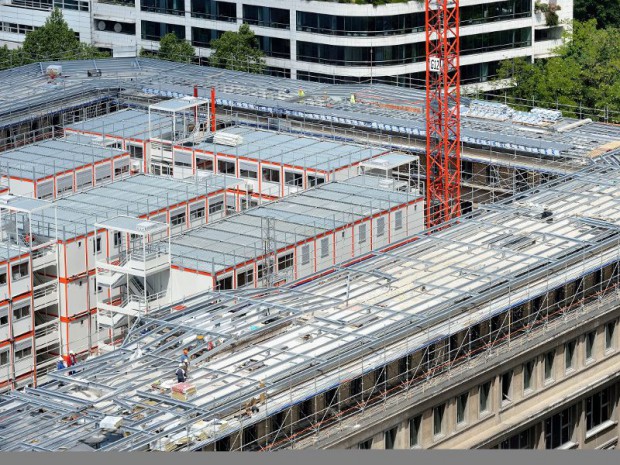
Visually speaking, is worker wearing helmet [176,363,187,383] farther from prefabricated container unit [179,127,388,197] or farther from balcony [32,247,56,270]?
prefabricated container unit [179,127,388,197]

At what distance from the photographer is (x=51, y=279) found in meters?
113

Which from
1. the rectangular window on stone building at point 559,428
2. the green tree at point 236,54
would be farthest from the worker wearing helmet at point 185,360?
the green tree at point 236,54

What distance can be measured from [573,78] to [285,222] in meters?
64.6

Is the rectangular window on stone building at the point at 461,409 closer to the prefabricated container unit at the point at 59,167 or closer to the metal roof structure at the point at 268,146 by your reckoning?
the metal roof structure at the point at 268,146

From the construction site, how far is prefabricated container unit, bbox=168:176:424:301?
223 millimetres

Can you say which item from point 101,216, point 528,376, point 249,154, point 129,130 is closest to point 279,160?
point 249,154

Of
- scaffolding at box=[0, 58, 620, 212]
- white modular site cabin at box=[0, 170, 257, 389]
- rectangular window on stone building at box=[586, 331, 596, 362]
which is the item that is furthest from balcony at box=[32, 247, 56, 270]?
scaffolding at box=[0, 58, 620, 212]

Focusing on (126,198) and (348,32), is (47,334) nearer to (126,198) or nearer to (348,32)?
(126,198)

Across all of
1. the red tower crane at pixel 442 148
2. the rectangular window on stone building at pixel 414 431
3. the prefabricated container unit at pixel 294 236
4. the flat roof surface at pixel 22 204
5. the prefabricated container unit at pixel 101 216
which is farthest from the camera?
the red tower crane at pixel 442 148

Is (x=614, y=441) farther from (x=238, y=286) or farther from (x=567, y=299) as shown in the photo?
(x=238, y=286)

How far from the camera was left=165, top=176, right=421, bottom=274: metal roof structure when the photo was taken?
357ft

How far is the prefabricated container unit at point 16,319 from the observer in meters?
108

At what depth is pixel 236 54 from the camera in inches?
7210

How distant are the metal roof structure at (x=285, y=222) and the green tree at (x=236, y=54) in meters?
55.5
